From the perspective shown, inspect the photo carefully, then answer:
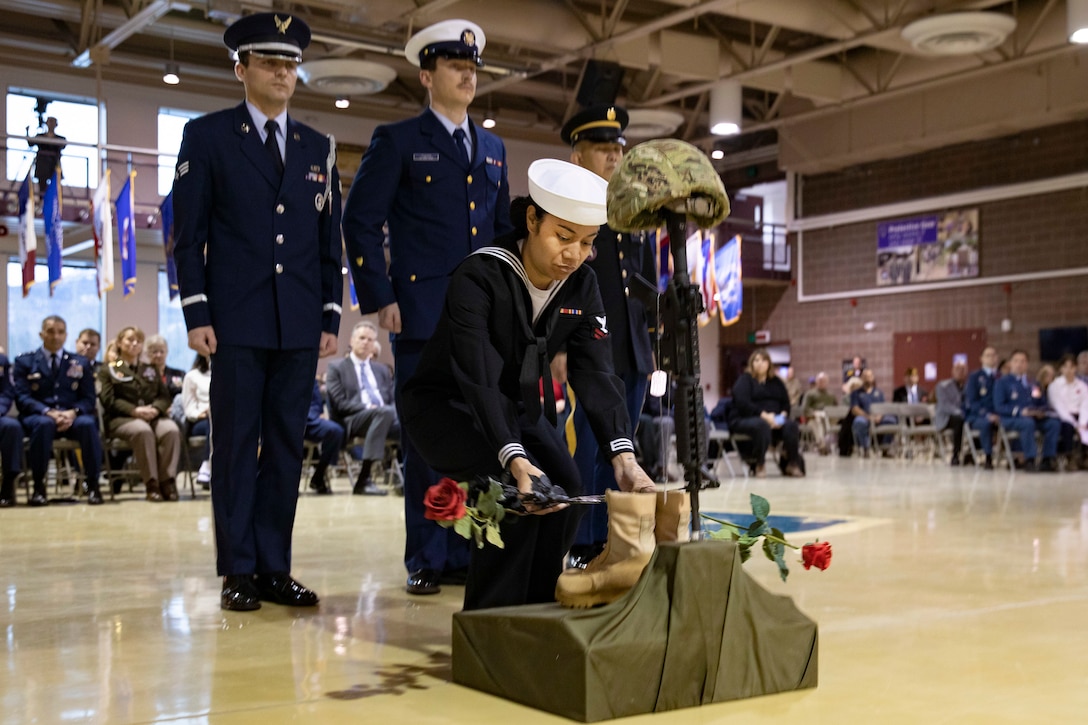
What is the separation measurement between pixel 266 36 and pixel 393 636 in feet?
5.89

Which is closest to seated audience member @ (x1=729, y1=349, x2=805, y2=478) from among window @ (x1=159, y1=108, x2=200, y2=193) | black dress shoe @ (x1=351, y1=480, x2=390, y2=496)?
black dress shoe @ (x1=351, y1=480, x2=390, y2=496)

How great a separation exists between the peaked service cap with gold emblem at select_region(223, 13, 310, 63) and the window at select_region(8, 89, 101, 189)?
14.5m

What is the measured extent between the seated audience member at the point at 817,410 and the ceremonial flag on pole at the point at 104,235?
9.87 metres

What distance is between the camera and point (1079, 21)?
11992 millimetres

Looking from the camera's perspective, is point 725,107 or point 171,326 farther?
point 171,326

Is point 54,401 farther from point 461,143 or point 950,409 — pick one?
point 950,409

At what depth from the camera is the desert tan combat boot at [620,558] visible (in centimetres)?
225

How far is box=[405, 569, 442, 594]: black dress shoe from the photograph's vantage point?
11.5 ft

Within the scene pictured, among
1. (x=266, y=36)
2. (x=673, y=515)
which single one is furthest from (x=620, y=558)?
(x=266, y=36)

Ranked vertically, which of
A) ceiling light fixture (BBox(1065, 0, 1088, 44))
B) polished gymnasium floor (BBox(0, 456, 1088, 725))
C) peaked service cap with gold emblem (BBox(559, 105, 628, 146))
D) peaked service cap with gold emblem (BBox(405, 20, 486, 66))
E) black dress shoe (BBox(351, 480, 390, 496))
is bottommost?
black dress shoe (BBox(351, 480, 390, 496))

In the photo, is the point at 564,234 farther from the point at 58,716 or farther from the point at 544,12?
the point at 544,12

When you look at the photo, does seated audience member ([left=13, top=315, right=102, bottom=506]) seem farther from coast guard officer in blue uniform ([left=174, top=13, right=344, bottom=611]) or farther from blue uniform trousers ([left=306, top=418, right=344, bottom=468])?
coast guard officer in blue uniform ([left=174, top=13, right=344, bottom=611])

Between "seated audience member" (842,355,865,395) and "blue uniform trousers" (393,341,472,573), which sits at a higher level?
"seated audience member" (842,355,865,395)

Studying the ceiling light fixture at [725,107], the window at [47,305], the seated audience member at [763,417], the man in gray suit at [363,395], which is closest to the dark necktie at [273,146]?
the man in gray suit at [363,395]
